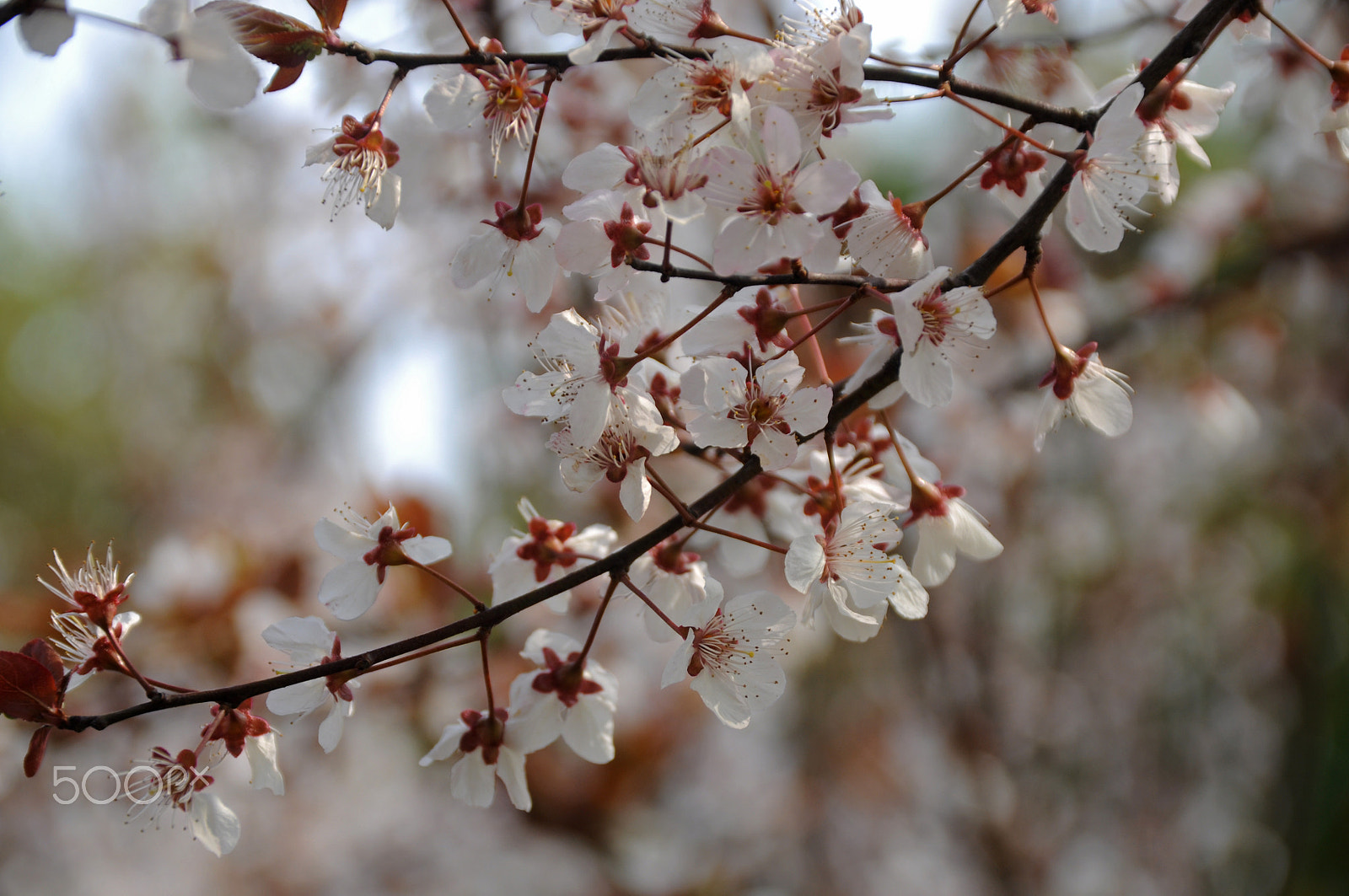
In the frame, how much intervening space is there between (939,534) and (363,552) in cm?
44

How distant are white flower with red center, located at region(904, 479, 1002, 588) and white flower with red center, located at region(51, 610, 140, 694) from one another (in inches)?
22.2

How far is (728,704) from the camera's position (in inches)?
21.6

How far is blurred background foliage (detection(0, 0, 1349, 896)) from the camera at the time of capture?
1.59m

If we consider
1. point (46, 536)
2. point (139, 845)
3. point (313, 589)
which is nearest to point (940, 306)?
point (313, 589)

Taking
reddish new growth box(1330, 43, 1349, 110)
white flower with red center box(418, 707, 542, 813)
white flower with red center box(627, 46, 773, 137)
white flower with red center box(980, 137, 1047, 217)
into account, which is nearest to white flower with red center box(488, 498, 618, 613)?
white flower with red center box(418, 707, 542, 813)

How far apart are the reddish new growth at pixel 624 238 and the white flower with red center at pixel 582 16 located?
0.33 feet

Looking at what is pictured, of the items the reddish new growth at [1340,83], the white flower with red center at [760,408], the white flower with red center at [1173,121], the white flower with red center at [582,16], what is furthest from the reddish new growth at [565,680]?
the reddish new growth at [1340,83]

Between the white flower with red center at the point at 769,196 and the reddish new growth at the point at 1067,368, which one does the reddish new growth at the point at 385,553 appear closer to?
the white flower with red center at the point at 769,196

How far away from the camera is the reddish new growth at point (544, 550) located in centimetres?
66

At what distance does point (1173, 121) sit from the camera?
2.12ft

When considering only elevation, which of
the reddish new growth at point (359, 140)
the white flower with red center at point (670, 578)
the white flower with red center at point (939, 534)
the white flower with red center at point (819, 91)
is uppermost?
the white flower with red center at point (819, 91)

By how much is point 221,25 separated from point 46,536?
5.00 meters

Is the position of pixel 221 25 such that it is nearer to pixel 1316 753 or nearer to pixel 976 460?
pixel 976 460

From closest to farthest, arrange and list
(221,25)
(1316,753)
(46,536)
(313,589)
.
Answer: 1. (221,25)
2. (313,589)
3. (1316,753)
4. (46,536)
